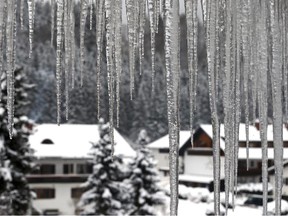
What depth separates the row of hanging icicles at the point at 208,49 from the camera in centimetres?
140

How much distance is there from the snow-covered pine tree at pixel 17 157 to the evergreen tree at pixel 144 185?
4984 mm

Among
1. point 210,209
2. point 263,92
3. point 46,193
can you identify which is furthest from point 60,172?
point 263,92

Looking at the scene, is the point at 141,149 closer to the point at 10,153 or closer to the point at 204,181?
the point at 10,153

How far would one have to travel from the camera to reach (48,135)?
98.2 feet

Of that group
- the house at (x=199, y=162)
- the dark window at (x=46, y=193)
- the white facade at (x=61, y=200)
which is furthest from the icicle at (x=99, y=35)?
the house at (x=199, y=162)

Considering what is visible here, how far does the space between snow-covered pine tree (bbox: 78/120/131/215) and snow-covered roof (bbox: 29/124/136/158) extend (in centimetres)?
673

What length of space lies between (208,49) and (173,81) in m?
0.15

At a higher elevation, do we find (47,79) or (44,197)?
(47,79)

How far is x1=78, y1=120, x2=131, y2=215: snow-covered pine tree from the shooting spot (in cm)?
2047

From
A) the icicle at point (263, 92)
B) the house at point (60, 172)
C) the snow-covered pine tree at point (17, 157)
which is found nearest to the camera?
the icicle at point (263, 92)

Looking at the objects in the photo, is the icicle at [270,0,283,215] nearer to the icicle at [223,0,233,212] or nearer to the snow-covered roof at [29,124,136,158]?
the icicle at [223,0,233,212]

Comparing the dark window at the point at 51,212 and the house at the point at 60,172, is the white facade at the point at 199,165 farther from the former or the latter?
the dark window at the point at 51,212

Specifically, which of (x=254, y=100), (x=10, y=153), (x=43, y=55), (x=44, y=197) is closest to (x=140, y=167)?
(x=10, y=153)

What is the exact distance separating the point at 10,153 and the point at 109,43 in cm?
1552
